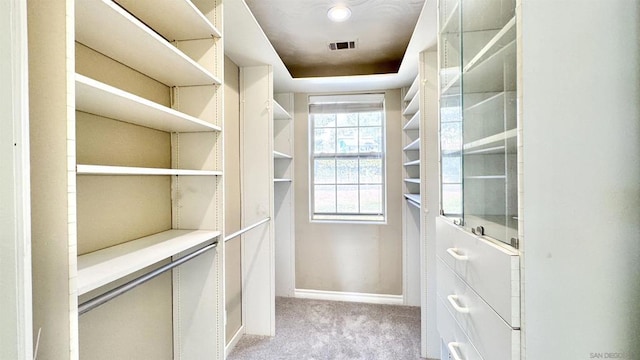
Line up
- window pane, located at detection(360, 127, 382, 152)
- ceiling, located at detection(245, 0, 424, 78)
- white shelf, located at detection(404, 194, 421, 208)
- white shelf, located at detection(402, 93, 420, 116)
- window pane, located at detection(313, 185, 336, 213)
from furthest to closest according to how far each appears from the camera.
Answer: window pane, located at detection(313, 185, 336, 213) → window pane, located at detection(360, 127, 382, 152) → white shelf, located at detection(402, 93, 420, 116) → white shelf, located at detection(404, 194, 421, 208) → ceiling, located at detection(245, 0, 424, 78)

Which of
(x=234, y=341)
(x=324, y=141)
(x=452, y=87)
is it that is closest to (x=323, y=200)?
(x=324, y=141)

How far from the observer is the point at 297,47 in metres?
2.58

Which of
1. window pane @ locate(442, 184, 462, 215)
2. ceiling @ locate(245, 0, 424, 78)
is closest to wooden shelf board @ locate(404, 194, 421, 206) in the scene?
window pane @ locate(442, 184, 462, 215)

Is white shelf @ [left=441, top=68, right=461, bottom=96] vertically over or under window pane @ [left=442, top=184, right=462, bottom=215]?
over

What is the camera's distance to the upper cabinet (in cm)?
98

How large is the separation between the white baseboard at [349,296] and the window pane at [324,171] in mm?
1237

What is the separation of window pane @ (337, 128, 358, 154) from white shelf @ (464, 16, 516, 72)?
1.85m

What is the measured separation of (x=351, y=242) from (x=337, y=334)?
953mm

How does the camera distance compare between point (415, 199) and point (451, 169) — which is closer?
point (451, 169)

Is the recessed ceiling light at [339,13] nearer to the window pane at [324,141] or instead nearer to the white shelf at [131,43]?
the white shelf at [131,43]

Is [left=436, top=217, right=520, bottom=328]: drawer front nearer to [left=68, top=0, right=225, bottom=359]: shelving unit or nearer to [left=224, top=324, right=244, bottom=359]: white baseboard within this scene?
[left=68, top=0, right=225, bottom=359]: shelving unit

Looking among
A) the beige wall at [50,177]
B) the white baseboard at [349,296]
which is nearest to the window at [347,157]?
the white baseboard at [349,296]

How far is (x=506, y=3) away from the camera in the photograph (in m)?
0.99

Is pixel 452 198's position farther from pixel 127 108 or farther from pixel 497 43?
pixel 127 108
